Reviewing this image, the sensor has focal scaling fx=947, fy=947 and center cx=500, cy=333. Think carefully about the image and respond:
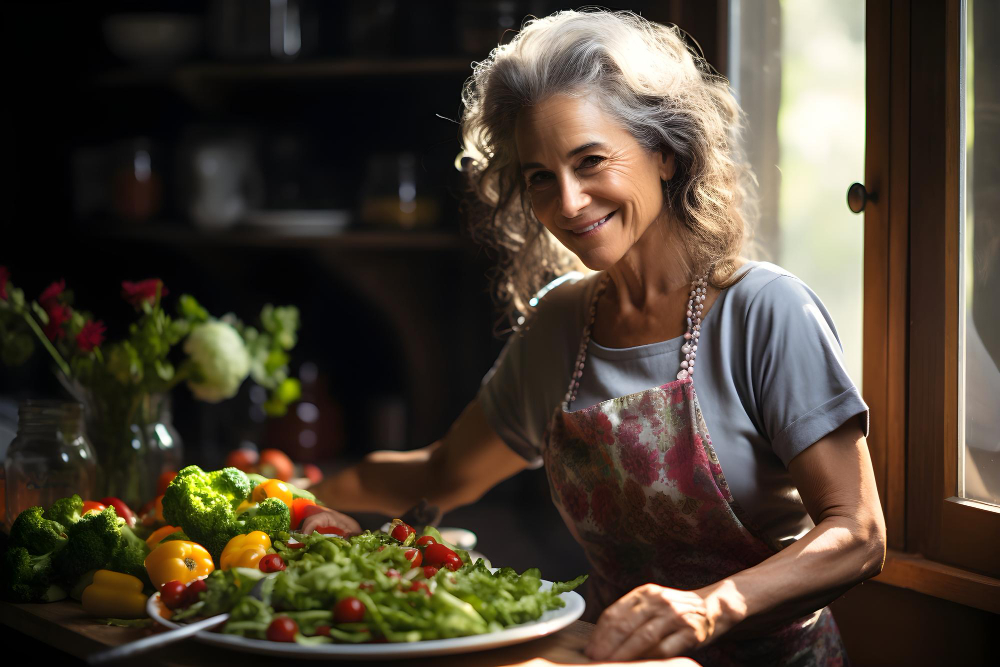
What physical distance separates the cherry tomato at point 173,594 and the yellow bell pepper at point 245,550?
0.20 ft

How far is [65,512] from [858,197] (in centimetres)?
114

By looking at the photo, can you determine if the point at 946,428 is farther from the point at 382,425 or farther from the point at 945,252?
the point at 382,425

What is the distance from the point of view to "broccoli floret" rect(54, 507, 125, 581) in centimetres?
105

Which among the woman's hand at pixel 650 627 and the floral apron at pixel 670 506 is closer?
the woman's hand at pixel 650 627

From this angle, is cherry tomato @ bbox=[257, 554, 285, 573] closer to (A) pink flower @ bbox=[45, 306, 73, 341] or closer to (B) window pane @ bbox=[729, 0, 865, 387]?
(A) pink flower @ bbox=[45, 306, 73, 341]

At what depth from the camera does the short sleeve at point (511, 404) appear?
57.9 inches

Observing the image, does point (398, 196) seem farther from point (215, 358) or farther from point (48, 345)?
point (48, 345)

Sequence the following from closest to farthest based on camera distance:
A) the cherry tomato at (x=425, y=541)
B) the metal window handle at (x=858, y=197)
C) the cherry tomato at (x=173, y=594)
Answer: the cherry tomato at (x=173, y=594) → the cherry tomato at (x=425, y=541) → the metal window handle at (x=858, y=197)

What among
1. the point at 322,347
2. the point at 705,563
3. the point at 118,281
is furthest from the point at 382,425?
the point at 705,563

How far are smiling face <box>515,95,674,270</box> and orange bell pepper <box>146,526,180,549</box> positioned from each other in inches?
23.8

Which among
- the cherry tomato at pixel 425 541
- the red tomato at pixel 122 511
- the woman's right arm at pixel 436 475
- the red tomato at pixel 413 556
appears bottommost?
the woman's right arm at pixel 436 475

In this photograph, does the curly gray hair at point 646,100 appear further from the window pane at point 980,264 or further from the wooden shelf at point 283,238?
the wooden shelf at point 283,238

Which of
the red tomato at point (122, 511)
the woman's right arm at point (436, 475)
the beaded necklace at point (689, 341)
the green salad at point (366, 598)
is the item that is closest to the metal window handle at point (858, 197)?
the beaded necklace at point (689, 341)

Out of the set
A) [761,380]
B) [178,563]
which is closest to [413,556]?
[178,563]
